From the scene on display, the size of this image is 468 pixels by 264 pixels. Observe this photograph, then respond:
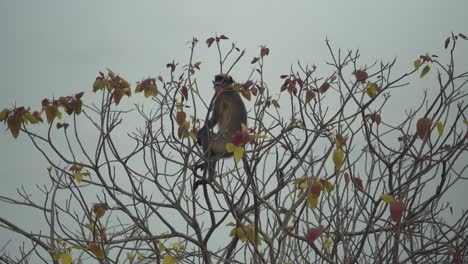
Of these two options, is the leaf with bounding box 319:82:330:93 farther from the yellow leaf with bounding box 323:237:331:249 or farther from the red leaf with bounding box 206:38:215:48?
the yellow leaf with bounding box 323:237:331:249

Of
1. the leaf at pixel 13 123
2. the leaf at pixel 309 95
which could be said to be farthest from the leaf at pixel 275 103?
the leaf at pixel 13 123

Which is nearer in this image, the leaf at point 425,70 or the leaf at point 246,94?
the leaf at point 246,94

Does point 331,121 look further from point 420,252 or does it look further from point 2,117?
point 2,117

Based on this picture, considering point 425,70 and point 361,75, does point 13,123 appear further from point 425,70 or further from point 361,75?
point 425,70

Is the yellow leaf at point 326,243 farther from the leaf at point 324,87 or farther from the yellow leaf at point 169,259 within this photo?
the leaf at point 324,87

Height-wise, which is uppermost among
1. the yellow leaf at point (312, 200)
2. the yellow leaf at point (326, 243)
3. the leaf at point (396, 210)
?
the yellow leaf at point (326, 243)

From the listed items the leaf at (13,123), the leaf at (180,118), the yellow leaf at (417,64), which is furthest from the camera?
the yellow leaf at (417,64)

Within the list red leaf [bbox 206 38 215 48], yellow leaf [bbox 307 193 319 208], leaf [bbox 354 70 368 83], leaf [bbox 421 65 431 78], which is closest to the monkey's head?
red leaf [bbox 206 38 215 48]

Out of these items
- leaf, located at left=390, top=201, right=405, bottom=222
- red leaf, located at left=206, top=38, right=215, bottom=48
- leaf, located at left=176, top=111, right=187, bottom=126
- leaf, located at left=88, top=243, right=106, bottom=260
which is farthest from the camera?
red leaf, located at left=206, top=38, right=215, bottom=48

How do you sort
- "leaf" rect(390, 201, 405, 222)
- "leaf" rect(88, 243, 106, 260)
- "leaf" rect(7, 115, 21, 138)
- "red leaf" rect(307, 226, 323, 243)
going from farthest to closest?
"leaf" rect(88, 243, 106, 260) < "leaf" rect(7, 115, 21, 138) < "red leaf" rect(307, 226, 323, 243) < "leaf" rect(390, 201, 405, 222)

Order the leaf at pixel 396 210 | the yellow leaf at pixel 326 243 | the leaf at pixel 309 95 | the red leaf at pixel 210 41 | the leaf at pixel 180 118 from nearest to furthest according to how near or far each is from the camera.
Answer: the leaf at pixel 396 210 → the leaf at pixel 180 118 → the yellow leaf at pixel 326 243 → the red leaf at pixel 210 41 → the leaf at pixel 309 95

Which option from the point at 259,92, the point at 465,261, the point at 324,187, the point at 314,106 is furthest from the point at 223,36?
the point at 465,261

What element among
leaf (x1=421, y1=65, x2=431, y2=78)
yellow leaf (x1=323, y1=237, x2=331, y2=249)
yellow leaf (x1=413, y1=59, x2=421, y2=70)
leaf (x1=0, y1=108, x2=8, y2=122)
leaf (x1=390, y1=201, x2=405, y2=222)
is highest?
yellow leaf (x1=413, y1=59, x2=421, y2=70)

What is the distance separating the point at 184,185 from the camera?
4109 millimetres
